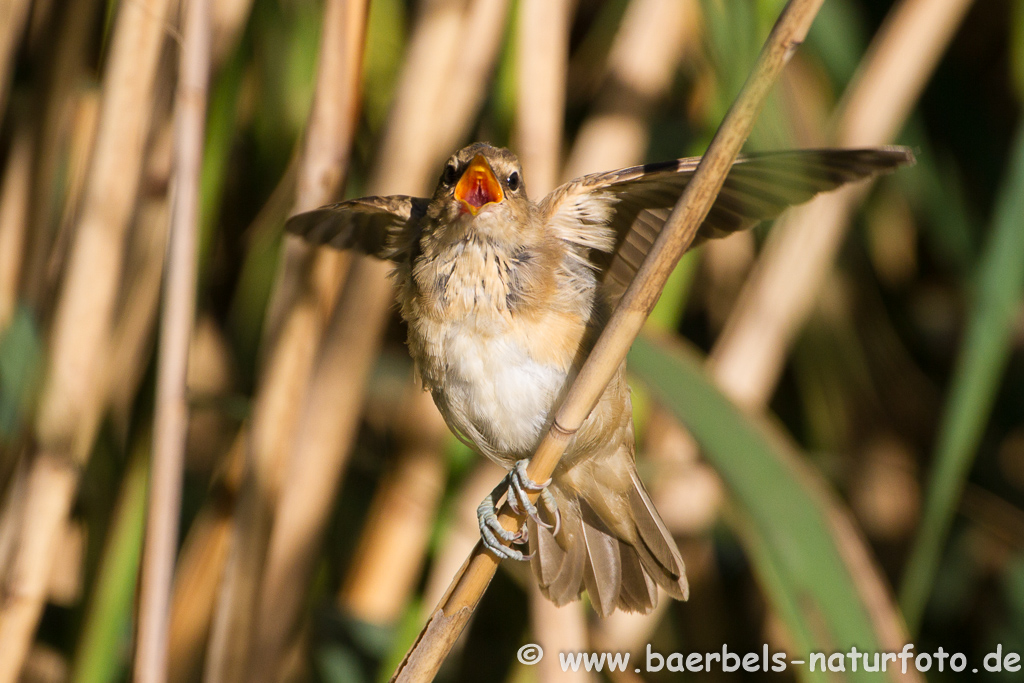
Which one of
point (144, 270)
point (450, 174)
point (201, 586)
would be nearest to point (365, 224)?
point (450, 174)

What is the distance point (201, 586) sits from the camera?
63.0 inches

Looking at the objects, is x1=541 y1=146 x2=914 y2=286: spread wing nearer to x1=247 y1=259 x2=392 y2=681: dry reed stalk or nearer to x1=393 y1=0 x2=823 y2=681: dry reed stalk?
x1=393 y1=0 x2=823 y2=681: dry reed stalk

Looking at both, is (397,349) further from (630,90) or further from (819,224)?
(819,224)

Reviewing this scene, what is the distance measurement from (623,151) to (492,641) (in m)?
1.17

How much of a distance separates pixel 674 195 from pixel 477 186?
0.28m

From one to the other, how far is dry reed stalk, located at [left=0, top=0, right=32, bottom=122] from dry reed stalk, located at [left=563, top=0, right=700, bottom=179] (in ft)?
3.06

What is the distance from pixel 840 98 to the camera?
186cm

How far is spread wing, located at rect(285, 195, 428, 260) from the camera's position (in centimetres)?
136

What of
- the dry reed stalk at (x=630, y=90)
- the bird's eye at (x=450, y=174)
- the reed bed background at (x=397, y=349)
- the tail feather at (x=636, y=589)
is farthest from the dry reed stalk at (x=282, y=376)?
the tail feather at (x=636, y=589)

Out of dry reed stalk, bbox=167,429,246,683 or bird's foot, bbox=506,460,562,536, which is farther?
dry reed stalk, bbox=167,429,246,683

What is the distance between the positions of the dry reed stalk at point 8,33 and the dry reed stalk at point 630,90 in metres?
0.93

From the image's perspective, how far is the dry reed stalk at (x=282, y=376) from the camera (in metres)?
1.33

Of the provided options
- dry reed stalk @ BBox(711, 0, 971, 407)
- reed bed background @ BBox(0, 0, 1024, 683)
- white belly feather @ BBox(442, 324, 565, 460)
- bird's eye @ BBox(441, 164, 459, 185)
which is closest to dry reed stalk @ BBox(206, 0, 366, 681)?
reed bed background @ BBox(0, 0, 1024, 683)

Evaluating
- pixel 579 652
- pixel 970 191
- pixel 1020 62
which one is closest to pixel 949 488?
pixel 579 652
